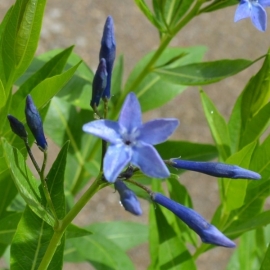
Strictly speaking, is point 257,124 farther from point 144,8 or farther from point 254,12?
point 144,8

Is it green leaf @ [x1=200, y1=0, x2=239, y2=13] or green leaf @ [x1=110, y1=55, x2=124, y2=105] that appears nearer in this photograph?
green leaf @ [x1=200, y1=0, x2=239, y2=13]

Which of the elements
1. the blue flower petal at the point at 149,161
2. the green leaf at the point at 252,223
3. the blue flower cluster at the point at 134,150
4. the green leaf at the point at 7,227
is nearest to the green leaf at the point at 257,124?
the green leaf at the point at 252,223

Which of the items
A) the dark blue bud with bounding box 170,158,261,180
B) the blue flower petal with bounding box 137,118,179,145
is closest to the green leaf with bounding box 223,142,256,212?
the dark blue bud with bounding box 170,158,261,180

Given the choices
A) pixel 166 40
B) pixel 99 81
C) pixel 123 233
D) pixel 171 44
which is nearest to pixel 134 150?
pixel 99 81

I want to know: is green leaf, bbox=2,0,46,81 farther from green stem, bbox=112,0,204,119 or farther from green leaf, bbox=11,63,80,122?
green stem, bbox=112,0,204,119

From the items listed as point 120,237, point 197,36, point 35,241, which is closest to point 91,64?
point 197,36

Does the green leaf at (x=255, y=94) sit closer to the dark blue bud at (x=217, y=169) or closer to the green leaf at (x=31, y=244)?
the dark blue bud at (x=217, y=169)
